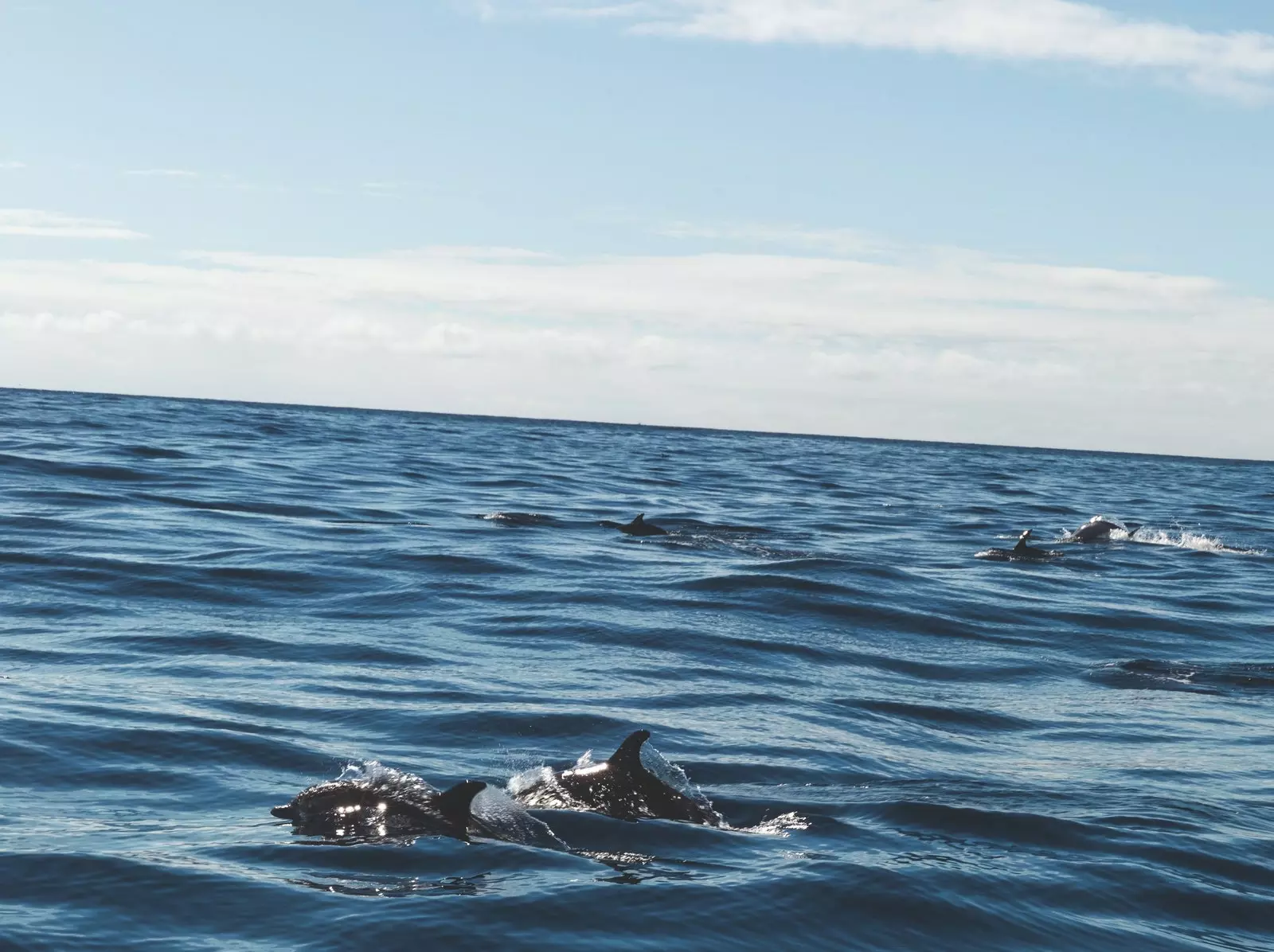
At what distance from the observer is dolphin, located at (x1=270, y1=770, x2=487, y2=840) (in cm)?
885

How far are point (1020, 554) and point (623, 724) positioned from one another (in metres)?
18.4

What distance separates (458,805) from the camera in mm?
9008

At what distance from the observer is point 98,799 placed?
9.73 metres

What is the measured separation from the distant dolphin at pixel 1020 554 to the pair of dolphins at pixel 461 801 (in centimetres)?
1997

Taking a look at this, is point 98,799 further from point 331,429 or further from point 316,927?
point 331,429

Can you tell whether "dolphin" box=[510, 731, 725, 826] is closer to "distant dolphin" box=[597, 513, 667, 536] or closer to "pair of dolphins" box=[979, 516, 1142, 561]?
"distant dolphin" box=[597, 513, 667, 536]

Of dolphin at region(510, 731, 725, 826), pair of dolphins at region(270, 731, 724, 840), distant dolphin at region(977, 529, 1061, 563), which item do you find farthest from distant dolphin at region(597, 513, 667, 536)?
dolphin at region(510, 731, 725, 826)

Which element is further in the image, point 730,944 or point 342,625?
point 342,625

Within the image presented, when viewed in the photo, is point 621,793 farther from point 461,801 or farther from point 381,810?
point 381,810

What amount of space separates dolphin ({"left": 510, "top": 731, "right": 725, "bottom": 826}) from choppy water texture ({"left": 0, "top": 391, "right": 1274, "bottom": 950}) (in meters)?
0.21

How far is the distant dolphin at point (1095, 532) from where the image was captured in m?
34.5

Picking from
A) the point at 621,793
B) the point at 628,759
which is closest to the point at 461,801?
the point at 621,793

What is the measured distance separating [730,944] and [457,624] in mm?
10818

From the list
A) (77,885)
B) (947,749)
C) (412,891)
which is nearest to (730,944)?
(412,891)
